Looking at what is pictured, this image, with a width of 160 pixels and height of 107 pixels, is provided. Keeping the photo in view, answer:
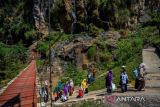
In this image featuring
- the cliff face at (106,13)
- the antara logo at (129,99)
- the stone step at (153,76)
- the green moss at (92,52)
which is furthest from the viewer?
the cliff face at (106,13)

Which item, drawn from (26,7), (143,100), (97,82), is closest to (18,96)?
(143,100)

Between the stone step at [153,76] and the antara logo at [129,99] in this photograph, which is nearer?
the antara logo at [129,99]

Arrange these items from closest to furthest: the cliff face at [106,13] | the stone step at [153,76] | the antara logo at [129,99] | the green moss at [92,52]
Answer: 1. the antara logo at [129,99]
2. the stone step at [153,76]
3. the green moss at [92,52]
4. the cliff face at [106,13]

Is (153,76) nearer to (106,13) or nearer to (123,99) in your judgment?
(123,99)

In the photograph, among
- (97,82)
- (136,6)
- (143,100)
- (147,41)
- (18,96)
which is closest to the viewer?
(18,96)

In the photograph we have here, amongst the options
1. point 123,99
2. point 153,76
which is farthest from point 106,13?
point 123,99

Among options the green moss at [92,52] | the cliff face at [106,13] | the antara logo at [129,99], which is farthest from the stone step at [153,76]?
the cliff face at [106,13]

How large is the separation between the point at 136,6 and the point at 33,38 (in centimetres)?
875

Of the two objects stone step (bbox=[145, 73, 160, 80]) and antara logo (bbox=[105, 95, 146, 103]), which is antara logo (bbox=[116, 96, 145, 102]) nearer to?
antara logo (bbox=[105, 95, 146, 103])

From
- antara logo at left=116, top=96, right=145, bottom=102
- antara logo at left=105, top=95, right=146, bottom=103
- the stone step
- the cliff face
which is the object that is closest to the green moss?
the cliff face

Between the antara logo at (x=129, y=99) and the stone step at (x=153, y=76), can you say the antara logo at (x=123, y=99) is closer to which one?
the antara logo at (x=129, y=99)

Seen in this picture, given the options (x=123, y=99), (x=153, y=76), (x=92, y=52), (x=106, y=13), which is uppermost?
(x=106, y=13)

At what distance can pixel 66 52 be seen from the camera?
34.7m

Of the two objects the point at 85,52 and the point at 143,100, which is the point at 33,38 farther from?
the point at 143,100
